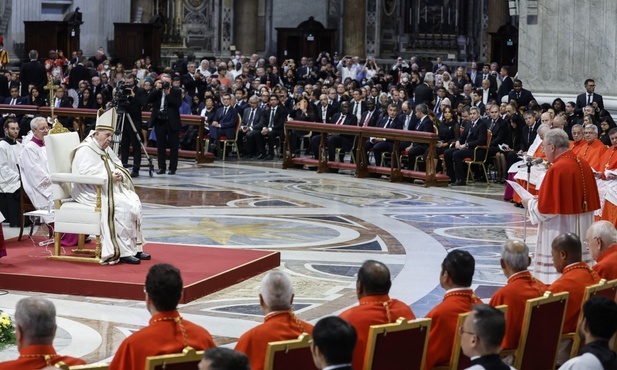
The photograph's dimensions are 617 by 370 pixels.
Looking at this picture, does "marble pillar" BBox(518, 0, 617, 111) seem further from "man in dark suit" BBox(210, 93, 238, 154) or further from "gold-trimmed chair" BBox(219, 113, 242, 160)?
"man in dark suit" BBox(210, 93, 238, 154)

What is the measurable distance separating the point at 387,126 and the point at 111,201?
9.70m

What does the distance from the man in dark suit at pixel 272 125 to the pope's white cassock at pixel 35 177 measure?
31.8 feet

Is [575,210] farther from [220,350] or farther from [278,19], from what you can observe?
[278,19]

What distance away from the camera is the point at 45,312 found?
522 cm

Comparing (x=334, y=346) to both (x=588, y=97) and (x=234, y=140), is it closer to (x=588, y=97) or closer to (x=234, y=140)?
(x=588, y=97)

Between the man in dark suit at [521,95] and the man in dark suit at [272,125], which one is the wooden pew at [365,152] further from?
the man in dark suit at [521,95]

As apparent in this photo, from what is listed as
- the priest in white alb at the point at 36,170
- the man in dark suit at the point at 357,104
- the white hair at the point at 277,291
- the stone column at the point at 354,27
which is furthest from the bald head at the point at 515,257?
the stone column at the point at 354,27

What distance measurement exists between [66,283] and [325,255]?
321cm

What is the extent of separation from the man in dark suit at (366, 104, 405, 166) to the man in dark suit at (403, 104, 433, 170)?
1.27ft

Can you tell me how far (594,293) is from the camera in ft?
23.9

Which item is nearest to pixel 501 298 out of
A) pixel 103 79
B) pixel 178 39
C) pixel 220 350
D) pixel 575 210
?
pixel 220 350

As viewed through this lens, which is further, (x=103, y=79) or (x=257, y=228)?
(x=103, y=79)

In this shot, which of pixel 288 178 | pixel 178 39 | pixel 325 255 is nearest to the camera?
pixel 325 255

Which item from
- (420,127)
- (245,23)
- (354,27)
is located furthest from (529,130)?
(245,23)
